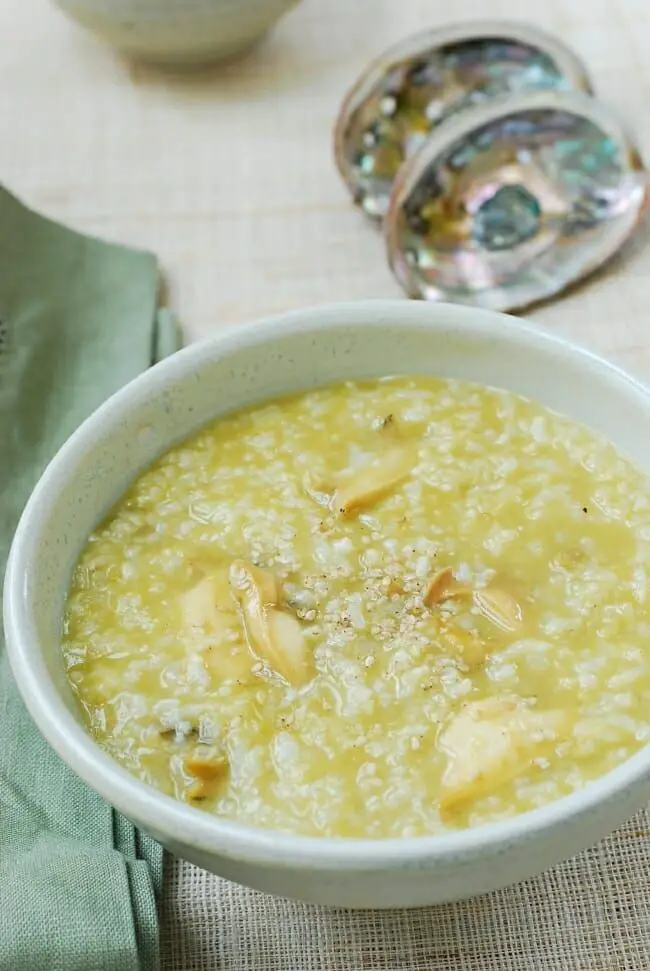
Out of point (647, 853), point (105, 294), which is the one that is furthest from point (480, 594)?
point (105, 294)

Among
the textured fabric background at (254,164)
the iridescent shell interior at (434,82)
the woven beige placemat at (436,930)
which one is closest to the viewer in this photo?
the woven beige placemat at (436,930)

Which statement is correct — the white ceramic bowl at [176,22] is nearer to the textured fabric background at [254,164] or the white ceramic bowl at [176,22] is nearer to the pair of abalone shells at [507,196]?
the textured fabric background at [254,164]

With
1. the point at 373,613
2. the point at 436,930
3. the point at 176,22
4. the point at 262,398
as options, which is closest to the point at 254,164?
the point at 176,22

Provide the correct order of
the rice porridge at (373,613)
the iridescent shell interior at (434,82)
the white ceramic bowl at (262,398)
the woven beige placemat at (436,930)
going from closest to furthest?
the white ceramic bowl at (262,398) → the rice porridge at (373,613) → the woven beige placemat at (436,930) → the iridescent shell interior at (434,82)

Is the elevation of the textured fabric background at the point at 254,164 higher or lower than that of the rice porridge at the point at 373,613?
lower

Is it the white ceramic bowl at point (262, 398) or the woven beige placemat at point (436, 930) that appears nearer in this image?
the white ceramic bowl at point (262, 398)

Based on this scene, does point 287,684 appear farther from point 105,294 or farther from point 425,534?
point 105,294

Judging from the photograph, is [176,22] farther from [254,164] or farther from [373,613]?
[373,613]

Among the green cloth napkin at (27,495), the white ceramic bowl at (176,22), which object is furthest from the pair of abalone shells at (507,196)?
the green cloth napkin at (27,495)
